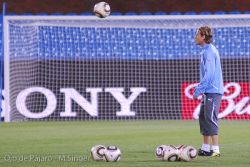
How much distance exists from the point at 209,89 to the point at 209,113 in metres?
0.32

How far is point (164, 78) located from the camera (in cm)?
2095

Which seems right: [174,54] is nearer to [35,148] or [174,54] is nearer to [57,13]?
[57,13]

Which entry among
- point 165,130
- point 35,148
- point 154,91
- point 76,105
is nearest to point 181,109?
point 154,91

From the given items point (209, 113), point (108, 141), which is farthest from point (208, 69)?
point (108, 141)

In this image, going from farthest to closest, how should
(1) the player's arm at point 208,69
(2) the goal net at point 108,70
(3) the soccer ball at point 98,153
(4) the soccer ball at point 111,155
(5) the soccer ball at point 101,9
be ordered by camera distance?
(2) the goal net at point 108,70
(5) the soccer ball at point 101,9
(1) the player's arm at point 208,69
(3) the soccer ball at point 98,153
(4) the soccer ball at point 111,155

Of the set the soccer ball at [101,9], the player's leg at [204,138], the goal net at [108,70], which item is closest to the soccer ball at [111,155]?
the player's leg at [204,138]

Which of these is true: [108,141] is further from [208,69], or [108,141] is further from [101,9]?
[208,69]

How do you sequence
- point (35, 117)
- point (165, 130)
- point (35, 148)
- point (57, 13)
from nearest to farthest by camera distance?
point (35, 148) → point (165, 130) → point (35, 117) → point (57, 13)

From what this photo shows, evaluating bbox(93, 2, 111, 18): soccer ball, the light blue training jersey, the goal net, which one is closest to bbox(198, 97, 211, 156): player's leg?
the light blue training jersey

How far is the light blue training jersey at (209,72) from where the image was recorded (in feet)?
35.1

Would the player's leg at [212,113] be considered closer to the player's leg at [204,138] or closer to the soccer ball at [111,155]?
the player's leg at [204,138]

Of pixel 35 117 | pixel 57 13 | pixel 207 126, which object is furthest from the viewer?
pixel 57 13

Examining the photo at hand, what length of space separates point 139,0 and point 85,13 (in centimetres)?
166

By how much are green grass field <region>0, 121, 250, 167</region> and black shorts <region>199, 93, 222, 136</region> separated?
40cm
